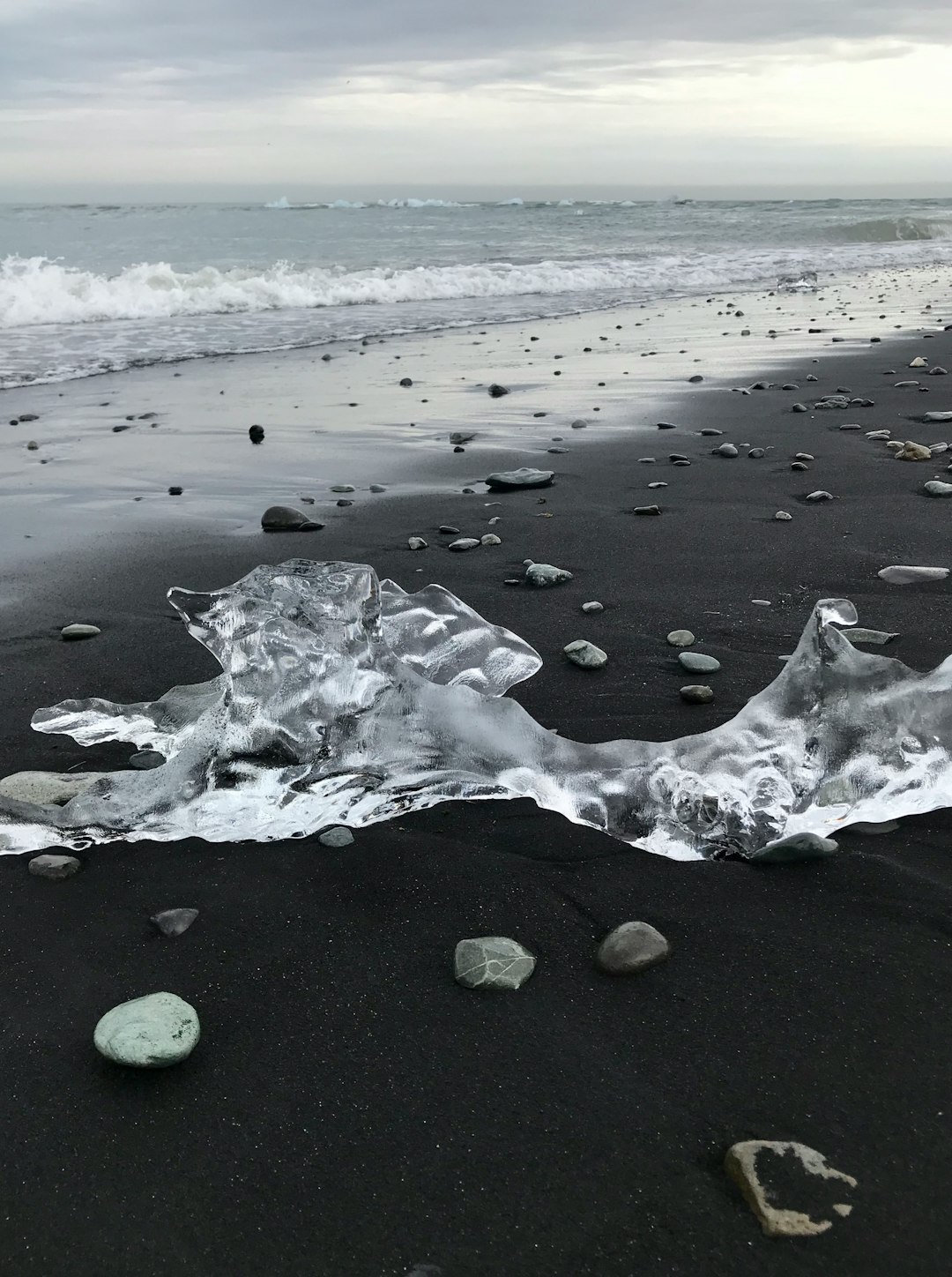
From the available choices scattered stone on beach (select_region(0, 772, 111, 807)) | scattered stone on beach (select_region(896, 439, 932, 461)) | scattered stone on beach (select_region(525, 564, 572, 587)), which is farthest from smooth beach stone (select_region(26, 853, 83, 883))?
scattered stone on beach (select_region(896, 439, 932, 461))

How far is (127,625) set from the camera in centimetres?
340

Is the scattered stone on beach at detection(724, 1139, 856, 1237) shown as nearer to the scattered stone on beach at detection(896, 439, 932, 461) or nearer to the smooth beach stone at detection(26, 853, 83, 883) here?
the smooth beach stone at detection(26, 853, 83, 883)

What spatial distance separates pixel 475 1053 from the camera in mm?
1564

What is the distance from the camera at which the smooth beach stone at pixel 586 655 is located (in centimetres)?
289

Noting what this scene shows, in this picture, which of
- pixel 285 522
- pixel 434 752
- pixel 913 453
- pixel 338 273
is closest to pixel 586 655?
pixel 434 752

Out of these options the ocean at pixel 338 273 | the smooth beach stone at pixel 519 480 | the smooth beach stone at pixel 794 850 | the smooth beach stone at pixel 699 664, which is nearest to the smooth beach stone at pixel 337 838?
the smooth beach stone at pixel 794 850

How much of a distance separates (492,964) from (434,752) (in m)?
0.66

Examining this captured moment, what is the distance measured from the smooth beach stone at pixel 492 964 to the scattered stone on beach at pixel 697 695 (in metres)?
1.06

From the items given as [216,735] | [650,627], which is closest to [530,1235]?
[216,735]

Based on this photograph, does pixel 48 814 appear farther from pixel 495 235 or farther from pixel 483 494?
pixel 495 235

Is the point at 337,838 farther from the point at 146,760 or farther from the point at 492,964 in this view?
the point at 146,760

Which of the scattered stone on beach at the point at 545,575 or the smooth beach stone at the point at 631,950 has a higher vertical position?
the scattered stone on beach at the point at 545,575

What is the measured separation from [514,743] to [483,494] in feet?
9.38

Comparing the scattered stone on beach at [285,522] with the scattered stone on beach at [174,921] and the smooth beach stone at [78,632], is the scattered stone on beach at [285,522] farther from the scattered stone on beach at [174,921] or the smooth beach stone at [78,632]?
the scattered stone on beach at [174,921]
